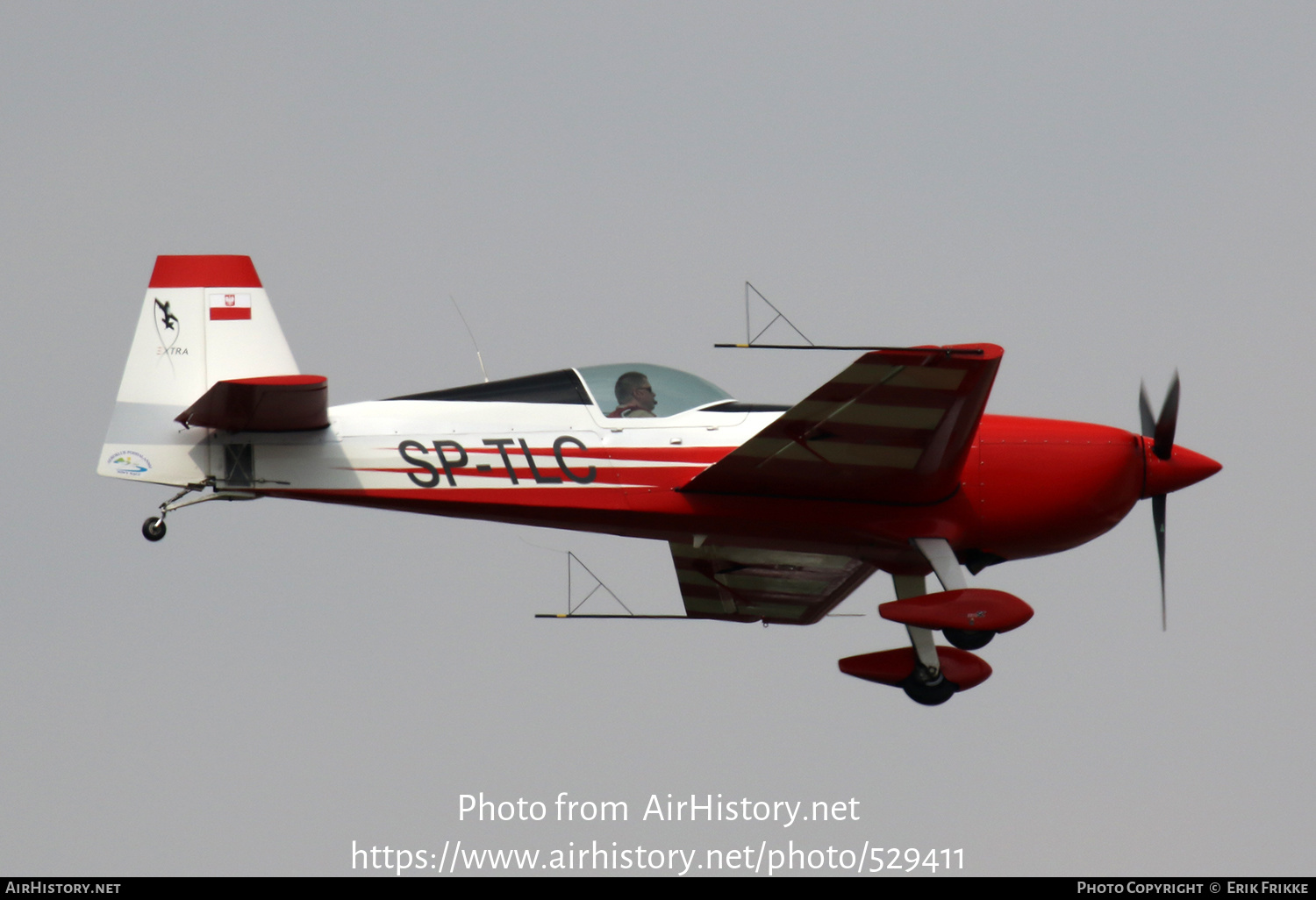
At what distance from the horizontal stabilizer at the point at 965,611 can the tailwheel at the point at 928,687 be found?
1.70m

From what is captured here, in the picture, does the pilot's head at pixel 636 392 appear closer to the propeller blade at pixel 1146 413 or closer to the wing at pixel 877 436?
the wing at pixel 877 436

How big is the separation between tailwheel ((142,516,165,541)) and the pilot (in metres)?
3.49

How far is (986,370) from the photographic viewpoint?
1333 cm

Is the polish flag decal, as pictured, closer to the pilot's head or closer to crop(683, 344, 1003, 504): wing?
the pilot's head

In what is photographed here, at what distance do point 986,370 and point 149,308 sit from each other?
6.50m

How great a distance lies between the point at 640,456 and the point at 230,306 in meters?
3.45

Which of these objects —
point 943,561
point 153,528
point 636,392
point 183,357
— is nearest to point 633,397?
point 636,392

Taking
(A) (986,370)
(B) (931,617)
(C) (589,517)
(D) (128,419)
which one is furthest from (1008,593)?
(D) (128,419)

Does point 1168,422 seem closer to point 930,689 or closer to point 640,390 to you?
point 930,689

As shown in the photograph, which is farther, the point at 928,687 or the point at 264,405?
the point at 928,687

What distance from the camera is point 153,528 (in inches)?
552

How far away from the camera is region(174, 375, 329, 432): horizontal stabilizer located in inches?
538

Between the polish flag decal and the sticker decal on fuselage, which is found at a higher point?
the polish flag decal

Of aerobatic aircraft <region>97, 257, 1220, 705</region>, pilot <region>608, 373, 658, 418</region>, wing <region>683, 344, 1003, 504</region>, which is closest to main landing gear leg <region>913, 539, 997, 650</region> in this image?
aerobatic aircraft <region>97, 257, 1220, 705</region>
